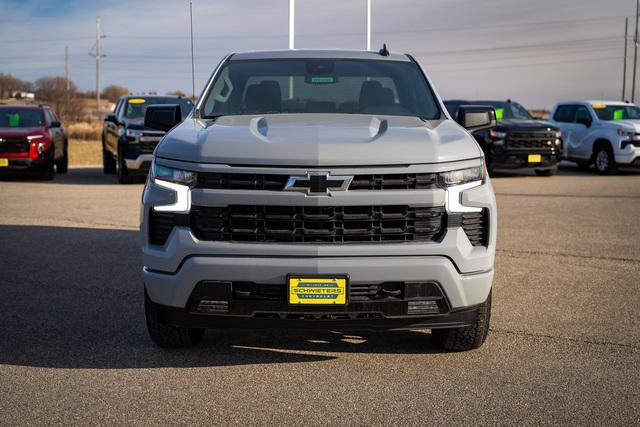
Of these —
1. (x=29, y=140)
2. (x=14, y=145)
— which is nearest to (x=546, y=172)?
(x=29, y=140)

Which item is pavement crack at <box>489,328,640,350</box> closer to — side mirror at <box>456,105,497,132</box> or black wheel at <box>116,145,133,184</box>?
side mirror at <box>456,105,497,132</box>

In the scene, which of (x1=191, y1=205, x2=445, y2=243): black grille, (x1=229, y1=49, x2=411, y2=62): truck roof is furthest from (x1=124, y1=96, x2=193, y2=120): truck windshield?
(x1=191, y1=205, x2=445, y2=243): black grille

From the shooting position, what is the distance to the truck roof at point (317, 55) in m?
6.98

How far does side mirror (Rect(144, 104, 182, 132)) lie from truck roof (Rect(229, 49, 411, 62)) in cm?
70

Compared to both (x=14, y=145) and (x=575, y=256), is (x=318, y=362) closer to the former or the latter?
(x=575, y=256)

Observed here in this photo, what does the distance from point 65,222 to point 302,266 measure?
27.4ft

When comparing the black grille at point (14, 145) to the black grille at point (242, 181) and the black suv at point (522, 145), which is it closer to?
the black suv at point (522, 145)

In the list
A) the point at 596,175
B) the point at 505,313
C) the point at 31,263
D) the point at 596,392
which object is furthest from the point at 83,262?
the point at 596,175

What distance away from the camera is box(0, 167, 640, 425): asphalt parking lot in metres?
4.46

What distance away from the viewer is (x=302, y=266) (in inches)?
188

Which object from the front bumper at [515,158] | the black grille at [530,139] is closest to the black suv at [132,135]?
the front bumper at [515,158]

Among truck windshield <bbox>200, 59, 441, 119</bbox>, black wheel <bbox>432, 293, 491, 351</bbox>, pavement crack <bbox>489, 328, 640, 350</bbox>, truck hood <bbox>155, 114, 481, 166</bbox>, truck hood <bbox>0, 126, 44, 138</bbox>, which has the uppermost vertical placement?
truck windshield <bbox>200, 59, 441, 119</bbox>

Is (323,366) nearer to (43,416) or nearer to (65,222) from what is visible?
(43,416)

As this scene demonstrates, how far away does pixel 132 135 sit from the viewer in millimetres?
18188
